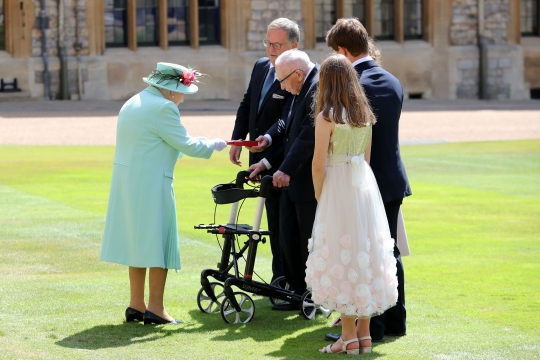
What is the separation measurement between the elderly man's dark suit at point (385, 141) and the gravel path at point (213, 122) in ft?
39.1

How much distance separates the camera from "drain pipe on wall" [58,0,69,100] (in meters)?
25.2

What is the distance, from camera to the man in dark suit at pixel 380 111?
5.66 metres

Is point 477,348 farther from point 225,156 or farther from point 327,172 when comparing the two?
point 225,156

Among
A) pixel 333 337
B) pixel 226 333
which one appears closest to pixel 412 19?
pixel 226 333

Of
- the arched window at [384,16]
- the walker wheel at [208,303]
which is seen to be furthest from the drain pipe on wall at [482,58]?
the walker wheel at [208,303]

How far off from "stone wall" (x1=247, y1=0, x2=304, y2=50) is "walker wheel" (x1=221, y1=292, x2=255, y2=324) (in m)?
20.8

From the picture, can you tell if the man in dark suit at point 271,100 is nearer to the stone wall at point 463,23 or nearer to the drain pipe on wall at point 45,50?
the drain pipe on wall at point 45,50

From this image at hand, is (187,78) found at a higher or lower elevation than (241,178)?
higher

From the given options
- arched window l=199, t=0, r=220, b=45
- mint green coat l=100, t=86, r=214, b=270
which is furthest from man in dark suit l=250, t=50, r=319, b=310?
arched window l=199, t=0, r=220, b=45

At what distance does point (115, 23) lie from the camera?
86.2ft

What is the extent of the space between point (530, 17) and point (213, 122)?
13.4 meters

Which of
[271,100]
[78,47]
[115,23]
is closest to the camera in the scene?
[271,100]

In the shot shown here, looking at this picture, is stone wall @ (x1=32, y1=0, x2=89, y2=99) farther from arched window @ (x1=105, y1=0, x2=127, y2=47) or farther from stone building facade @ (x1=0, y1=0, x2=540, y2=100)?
arched window @ (x1=105, y1=0, x2=127, y2=47)

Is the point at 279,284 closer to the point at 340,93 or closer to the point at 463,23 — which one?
the point at 340,93
